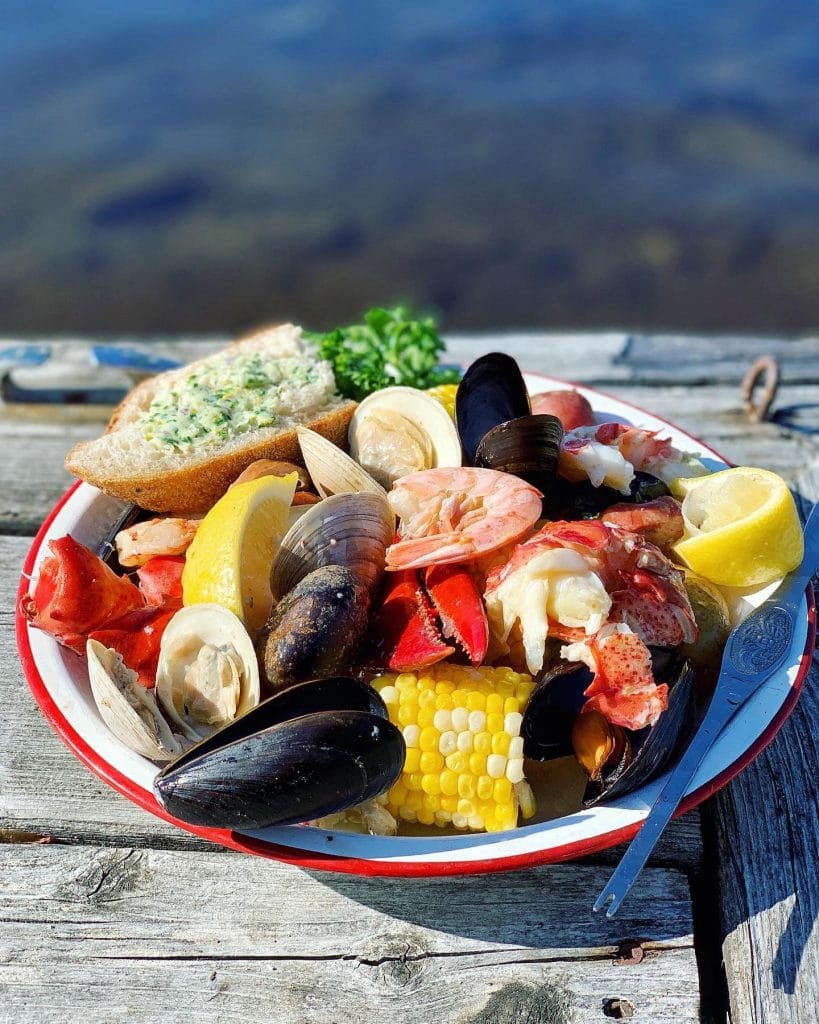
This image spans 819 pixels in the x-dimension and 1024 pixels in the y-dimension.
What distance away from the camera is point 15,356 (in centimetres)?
354

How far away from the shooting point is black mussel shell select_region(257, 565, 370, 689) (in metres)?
1.76

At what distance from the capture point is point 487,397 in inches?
93.2

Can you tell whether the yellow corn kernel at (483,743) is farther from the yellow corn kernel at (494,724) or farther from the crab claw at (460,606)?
the crab claw at (460,606)

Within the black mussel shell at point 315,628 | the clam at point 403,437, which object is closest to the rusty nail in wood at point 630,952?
the black mussel shell at point 315,628

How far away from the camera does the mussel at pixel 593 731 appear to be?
165cm

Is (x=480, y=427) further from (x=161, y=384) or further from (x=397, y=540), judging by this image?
(x=161, y=384)

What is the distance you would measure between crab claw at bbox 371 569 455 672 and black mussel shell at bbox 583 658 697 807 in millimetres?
393

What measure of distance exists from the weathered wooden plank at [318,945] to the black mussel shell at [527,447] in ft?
3.02

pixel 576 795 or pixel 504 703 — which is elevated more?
pixel 504 703

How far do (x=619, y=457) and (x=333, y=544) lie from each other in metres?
0.77

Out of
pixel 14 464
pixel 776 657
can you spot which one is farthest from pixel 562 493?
pixel 14 464

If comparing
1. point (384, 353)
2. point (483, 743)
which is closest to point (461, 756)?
point (483, 743)

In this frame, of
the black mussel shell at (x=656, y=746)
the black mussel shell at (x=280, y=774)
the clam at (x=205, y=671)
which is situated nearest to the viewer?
the black mussel shell at (x=280, y=774)

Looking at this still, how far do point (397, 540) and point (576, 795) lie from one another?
0.72 m
